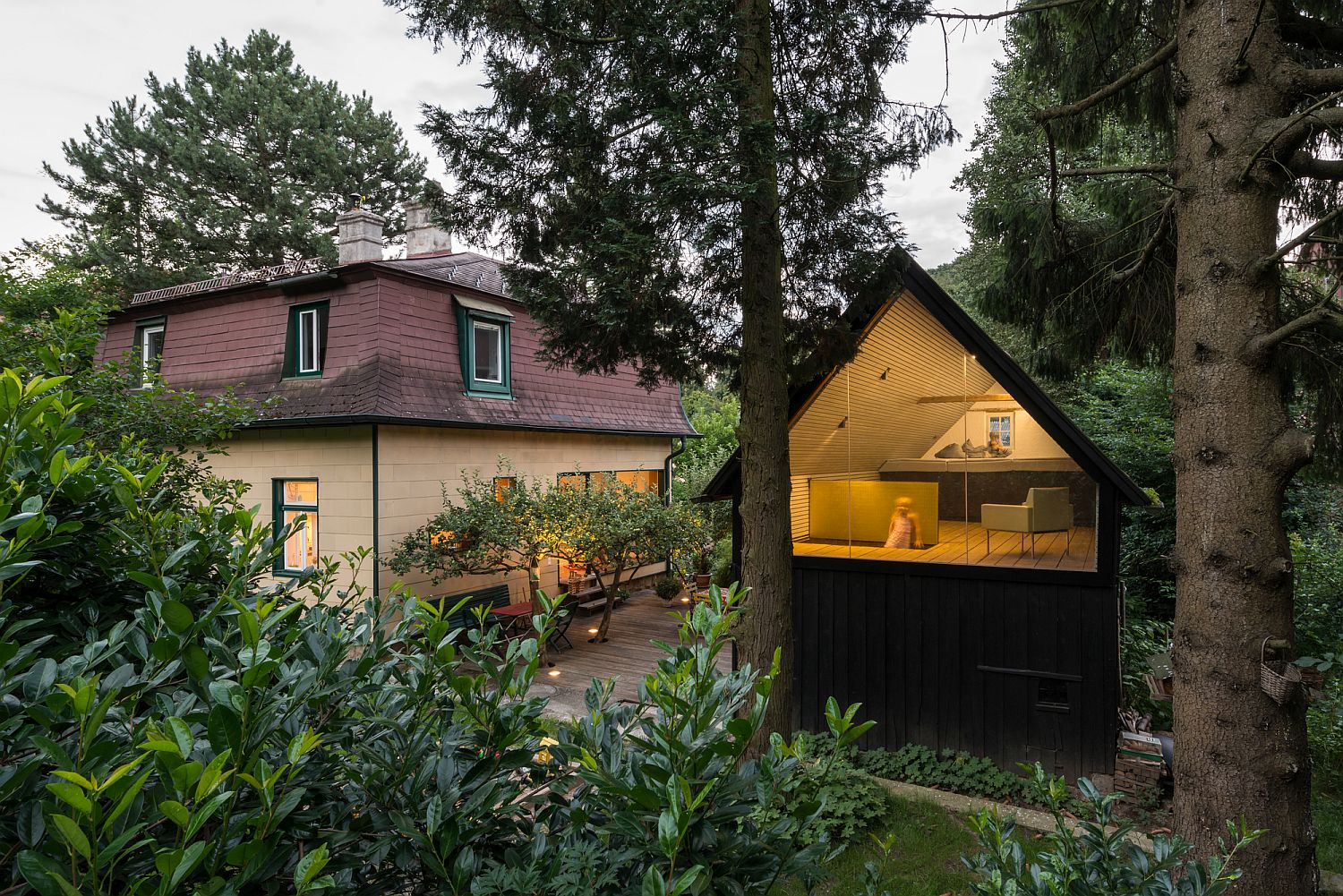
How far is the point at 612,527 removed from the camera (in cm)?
1030

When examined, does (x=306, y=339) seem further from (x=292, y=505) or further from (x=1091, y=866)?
(x=1091, y=866)

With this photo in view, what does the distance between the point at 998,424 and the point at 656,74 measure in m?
4.25

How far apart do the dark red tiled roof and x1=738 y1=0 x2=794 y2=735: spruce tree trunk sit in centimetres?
478

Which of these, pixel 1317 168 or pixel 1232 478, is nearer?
pixel 1232 478

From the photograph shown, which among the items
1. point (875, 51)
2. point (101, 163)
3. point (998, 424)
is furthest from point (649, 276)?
point (101, 163)

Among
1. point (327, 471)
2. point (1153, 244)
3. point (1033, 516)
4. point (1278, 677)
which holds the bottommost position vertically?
point (1278, 677)

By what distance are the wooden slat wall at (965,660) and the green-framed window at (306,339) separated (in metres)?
8.23

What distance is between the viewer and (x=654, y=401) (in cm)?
1522

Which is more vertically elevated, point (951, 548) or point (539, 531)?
point (951, 548)

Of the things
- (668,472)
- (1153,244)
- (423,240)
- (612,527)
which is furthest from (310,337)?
(1153,244)

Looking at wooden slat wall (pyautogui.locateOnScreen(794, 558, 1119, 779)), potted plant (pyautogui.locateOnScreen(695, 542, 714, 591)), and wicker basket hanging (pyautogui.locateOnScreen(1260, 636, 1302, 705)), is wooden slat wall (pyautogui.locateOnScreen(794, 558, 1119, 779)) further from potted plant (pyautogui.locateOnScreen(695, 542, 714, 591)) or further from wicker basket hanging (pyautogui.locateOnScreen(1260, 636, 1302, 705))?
potted plant (pyautogui.locateOnScreen(695, 542, 714, 591))

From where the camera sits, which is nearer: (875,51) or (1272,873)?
(1272,873)

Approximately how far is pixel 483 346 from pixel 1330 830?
11595mm

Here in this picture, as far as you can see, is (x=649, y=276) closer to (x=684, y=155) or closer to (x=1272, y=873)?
(x=684, y=155)
